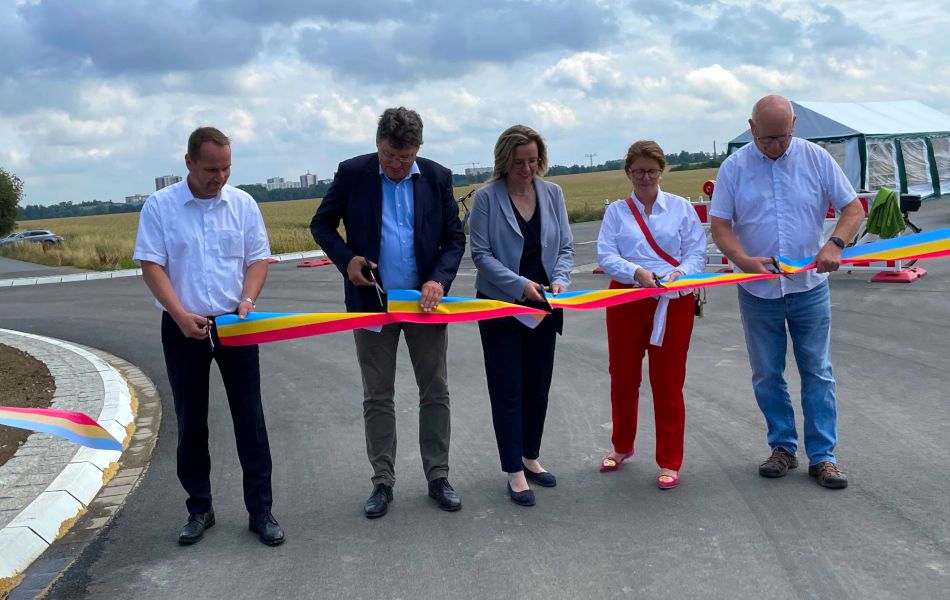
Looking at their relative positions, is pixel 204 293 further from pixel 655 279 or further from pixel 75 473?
pixel 655 279

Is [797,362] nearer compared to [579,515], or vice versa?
[579,515]

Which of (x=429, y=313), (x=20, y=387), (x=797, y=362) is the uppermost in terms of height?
(x=429, y=313)

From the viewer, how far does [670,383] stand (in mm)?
5363

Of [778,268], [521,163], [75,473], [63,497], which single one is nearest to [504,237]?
[521,163]

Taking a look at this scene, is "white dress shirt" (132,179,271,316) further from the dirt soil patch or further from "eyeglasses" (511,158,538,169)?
the dirt soil patch

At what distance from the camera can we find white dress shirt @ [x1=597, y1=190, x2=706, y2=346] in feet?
17.5

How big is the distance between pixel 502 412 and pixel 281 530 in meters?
1.36

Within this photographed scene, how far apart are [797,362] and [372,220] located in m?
2.55

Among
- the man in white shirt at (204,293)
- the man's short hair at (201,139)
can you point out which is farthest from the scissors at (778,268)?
the man's short hair at (201,139)

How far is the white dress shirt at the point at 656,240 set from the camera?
5344 millimetres

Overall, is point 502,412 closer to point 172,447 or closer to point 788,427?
point 788,427

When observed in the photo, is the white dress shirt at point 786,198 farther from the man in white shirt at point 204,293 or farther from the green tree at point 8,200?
the green tree at point 8,200

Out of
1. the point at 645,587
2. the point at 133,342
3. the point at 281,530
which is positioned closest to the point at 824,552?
the point at 645,587

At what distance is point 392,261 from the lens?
199 inches
